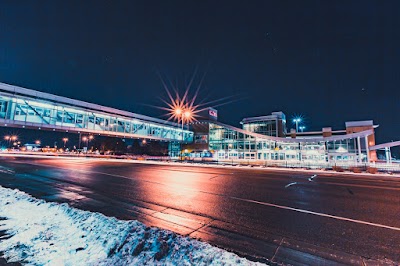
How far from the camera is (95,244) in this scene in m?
4.05

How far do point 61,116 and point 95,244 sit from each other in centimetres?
3549

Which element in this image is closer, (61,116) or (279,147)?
(61,116)

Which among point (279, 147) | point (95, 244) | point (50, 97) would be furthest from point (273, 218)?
point (279, 147)

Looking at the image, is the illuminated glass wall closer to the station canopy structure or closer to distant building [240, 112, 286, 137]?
the station canopy structure

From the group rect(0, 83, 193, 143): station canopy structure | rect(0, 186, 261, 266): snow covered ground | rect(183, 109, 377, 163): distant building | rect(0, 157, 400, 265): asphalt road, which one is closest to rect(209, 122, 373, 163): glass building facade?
rect(183, 109, 377, 163): distant building

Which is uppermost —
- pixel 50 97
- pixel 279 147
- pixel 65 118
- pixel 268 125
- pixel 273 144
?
pixel 268 125

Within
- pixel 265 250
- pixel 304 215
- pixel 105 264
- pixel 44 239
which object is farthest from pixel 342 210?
pixel 44 239

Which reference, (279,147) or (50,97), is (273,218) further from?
(279,147)

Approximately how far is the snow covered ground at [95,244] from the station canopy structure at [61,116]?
73.2 ft

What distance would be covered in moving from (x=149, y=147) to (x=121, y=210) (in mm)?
63324

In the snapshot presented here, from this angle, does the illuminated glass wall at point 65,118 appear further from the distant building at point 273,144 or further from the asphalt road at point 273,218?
the asphalt road at point 273,218

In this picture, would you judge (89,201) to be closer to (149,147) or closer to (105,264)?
(105,264)

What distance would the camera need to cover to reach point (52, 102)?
3022 centimetres

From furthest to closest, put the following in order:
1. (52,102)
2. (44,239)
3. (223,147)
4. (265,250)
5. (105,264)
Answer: (223,147)
(52,102)
(44,239)
(265,250)
(105,264)
